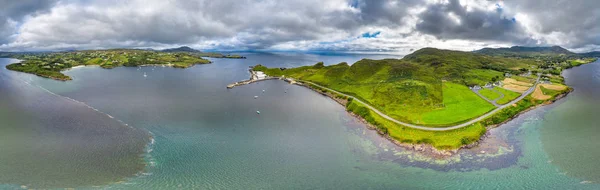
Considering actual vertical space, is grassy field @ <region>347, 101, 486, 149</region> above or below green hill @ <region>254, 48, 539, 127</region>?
below

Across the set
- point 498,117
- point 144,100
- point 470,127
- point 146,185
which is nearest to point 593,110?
point 498,117

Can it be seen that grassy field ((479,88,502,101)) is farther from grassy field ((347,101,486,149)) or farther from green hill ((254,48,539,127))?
grassy field ((347,101,486,149))

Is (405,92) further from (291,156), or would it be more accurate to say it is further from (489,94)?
(291,156)

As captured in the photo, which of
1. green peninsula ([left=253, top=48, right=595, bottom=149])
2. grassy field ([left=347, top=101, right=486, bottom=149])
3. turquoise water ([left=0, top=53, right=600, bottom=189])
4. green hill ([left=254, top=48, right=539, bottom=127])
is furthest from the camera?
green hill ([left=254, top=48, right=539, bottom=127])

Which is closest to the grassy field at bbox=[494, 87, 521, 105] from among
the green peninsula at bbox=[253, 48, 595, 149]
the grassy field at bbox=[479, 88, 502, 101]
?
the green peninsula at bbox=[253, 48, 595, 149]

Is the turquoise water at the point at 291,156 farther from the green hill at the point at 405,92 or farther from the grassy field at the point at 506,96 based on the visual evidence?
the green hill at the point at 405,92

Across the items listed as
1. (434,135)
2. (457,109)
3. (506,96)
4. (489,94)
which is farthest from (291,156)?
(506,96)
